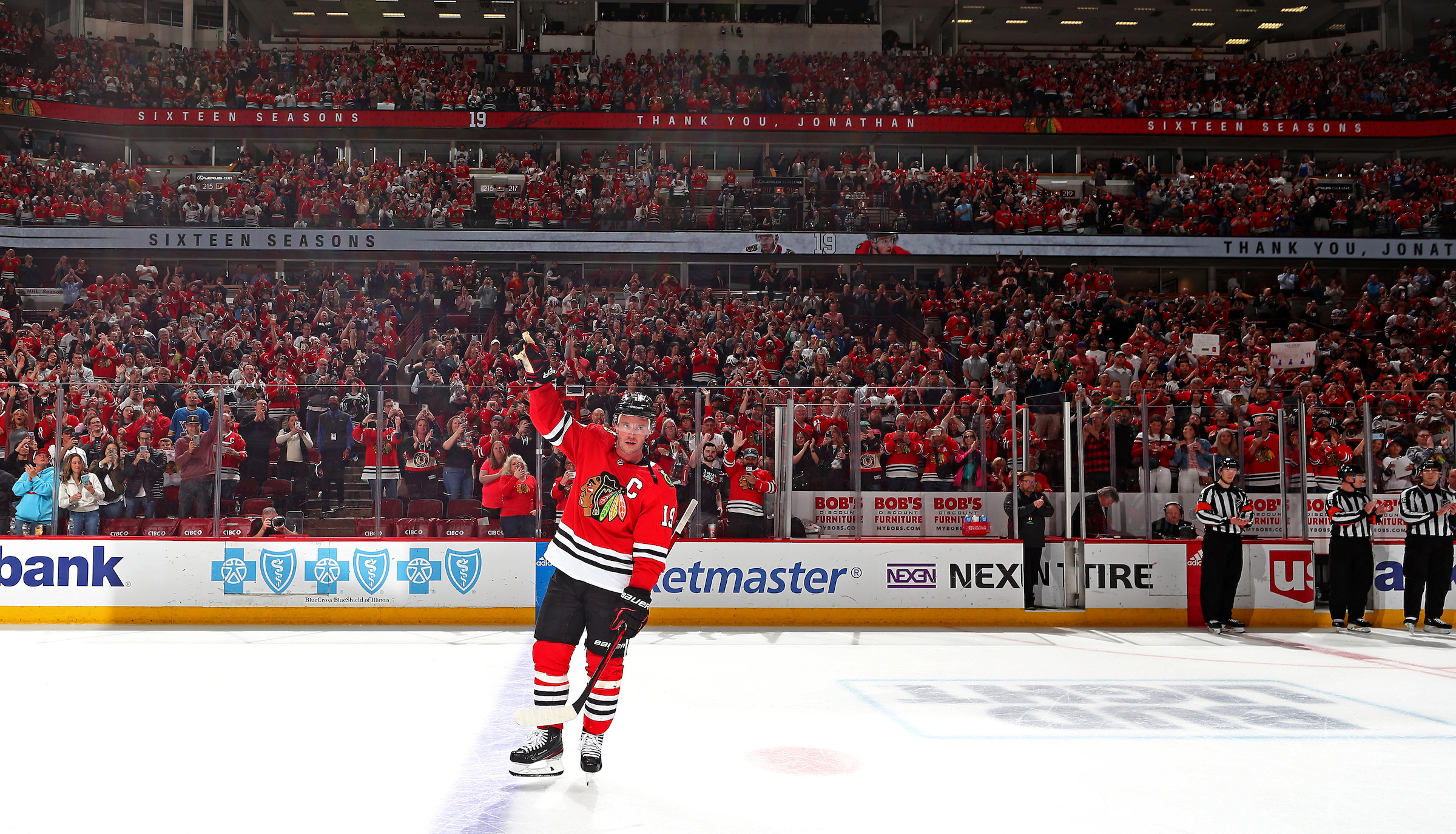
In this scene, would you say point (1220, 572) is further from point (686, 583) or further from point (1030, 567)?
point (686, 583)

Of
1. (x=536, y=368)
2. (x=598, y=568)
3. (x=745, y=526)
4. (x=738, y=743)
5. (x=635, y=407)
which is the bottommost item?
(x=738, y=743)

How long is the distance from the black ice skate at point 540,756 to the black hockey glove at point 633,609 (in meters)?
0.64

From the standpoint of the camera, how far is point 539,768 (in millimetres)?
4992

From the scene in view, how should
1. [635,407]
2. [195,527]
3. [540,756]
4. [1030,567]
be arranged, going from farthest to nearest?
[1030,567], [195,527], [635,407], [540,756]

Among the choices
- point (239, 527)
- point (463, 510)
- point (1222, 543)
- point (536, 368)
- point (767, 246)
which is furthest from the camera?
point (767, 246)

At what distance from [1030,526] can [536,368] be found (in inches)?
334

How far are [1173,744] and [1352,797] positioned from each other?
3.72 feet

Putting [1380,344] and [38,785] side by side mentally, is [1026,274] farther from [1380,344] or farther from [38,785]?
[38,785]

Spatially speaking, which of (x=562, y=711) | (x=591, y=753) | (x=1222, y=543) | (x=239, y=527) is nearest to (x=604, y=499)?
(x=562, y=711)

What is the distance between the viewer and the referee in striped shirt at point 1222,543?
1147 cm

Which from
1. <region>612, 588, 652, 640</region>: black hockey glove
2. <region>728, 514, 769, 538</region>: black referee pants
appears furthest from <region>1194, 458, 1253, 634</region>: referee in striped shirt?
<region>612, 588, 652, 640</region>: black hockey glove

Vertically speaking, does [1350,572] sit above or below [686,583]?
above

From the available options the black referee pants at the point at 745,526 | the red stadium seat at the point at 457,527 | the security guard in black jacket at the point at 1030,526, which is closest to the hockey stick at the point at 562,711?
the black referee pants at the point at 745,526

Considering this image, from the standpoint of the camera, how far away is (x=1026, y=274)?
79.4 ft
